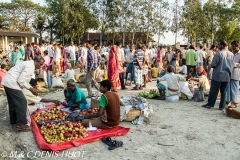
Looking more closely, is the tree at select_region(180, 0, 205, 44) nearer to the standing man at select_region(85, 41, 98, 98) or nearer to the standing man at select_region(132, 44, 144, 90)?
the standing man at select_region(132, 44, 144, 90)

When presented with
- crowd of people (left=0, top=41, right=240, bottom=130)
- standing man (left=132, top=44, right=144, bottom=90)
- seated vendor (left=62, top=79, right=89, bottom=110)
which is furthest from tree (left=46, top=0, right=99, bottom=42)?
seated vendor (left=62, top=79, right=89, bottom=110)

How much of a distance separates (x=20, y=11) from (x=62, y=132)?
1745 inches

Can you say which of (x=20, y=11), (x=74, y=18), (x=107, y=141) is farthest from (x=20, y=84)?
(x=20, y=11)

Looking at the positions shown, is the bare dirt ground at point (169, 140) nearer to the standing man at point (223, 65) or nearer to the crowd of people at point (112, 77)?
the crowd of people at point (112, 77)

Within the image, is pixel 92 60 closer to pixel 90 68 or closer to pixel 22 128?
pixel 90 68

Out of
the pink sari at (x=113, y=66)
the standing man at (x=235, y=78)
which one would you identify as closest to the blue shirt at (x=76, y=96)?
the pink sari at (x=113, y=66)

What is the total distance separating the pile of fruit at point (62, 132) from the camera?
13.8ft

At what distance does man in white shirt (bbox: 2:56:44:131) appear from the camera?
15.0ft

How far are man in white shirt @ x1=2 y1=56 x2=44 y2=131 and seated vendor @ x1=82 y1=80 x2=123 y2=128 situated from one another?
122 cm

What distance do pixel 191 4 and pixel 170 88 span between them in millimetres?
27224

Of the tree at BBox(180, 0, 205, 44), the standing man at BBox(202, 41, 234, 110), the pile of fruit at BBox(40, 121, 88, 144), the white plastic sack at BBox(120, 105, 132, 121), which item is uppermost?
the tree at BBox(180, 0, 205, 44)

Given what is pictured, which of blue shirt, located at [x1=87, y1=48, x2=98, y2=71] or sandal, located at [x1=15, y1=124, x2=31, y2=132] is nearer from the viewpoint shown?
sandal, located at [x1=15, y1=124, x2=31, y2=132]

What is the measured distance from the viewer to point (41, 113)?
5.64m

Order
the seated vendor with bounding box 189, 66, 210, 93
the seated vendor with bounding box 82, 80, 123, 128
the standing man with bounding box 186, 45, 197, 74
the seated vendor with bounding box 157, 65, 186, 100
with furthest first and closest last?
the standing man with bounding box 186, 45, 197, 74 < the seated vendor with bounding box 189, 66, 210, 93 < the seated vendor with bounding box 157, 65, 186, 100 < the seated vendor with bounding box 82, 80, 123, 128
